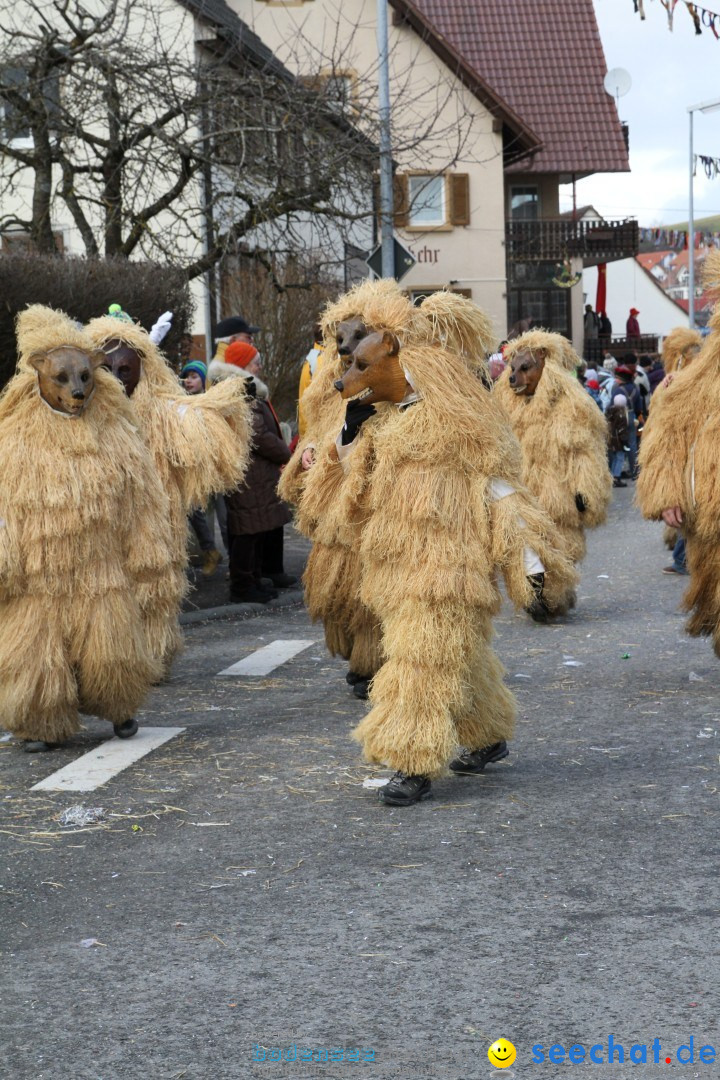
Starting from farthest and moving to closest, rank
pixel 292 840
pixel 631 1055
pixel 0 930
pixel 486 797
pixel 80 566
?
pixel 80 566
pixel 486 797
pixel 292 840
pixel 0 930
pixel 631 1055

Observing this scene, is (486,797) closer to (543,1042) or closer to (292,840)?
(292,840)

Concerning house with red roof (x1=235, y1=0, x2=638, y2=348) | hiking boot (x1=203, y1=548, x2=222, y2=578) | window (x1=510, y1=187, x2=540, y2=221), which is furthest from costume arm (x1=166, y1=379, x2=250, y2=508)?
window (x1=510, y1=187, x2=540, y2=221)

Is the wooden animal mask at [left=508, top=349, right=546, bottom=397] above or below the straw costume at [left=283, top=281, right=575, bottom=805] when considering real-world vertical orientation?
above

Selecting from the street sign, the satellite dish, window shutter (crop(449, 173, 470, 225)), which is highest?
the satellite dish

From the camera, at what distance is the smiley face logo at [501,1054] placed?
3.63m

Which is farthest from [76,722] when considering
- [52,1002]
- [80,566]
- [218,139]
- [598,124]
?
[598,124]

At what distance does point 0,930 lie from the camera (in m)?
4.71

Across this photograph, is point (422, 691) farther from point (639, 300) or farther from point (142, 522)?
point (639, 300)

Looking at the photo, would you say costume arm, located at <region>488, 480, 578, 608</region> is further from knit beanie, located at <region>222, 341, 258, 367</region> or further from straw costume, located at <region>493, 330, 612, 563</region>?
knit beanie, located at <region>222, 341, 258, 367</region>

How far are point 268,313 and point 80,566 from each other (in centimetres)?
1499

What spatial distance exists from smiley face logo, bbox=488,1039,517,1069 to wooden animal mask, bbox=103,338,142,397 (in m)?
5.36

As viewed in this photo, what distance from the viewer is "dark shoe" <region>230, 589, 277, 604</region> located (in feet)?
39.6

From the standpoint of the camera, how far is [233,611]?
38.3ft

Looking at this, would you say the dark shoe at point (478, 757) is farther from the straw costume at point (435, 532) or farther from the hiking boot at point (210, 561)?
the hiking boot at point (210, 561)
